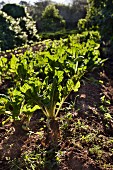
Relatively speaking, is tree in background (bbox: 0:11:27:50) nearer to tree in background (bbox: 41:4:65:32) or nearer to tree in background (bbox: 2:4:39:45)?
tree in background (bbox: 2:4:39:45)

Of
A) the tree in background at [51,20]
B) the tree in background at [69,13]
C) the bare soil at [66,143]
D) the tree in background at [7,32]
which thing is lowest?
the bare soil at [66,143]

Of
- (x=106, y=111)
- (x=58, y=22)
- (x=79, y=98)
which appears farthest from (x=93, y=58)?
(x=58, y=22)

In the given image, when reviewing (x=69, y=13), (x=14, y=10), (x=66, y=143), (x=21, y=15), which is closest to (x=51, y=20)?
(x=69, y=13)

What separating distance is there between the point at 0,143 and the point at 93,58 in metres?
3.19

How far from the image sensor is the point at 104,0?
12516mm

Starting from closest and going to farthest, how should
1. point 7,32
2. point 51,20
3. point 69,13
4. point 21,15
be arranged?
1. point 7,32
2. point 21,15
3. point 51,20
4. point 69,13

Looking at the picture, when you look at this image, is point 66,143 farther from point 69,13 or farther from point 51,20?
point 69,13

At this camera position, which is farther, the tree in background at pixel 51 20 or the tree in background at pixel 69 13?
the tree in background at pixel 69 13

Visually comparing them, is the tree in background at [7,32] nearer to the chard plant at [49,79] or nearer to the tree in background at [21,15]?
the tree in background at [21,15]

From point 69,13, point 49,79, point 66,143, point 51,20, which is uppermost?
point 69,13

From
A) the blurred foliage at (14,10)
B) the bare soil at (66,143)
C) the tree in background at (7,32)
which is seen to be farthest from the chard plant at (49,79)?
the blurred foliage at (14,10)

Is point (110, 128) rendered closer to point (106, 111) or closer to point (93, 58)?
point (106, 111)

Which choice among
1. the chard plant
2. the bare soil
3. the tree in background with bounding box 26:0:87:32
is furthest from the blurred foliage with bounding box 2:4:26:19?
the tree in background with bounding box 26:0:87:32

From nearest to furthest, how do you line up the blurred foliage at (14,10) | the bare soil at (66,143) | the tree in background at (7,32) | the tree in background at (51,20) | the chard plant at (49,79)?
the bare soil at (66,143) < the chard plant at (49,79) < the tree in background at (7,32) < the blurred foliage at (14,10) < the tree in background at (51,20)
